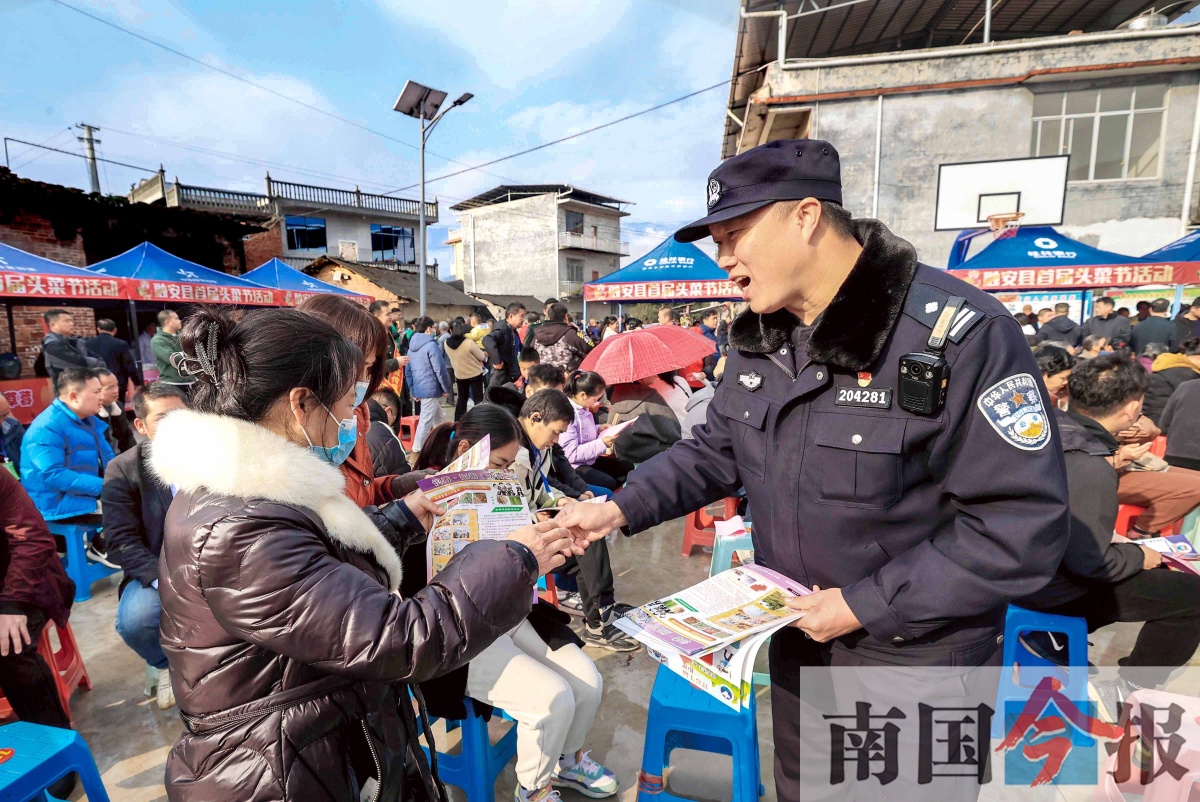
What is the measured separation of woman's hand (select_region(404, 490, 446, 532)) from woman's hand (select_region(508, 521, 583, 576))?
0.35m

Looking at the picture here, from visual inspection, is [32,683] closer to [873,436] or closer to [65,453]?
[65,453]

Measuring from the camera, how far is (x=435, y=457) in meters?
2.76

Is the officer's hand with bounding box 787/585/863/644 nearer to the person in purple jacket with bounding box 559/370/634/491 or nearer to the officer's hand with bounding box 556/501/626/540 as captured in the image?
the officer's hand with bounding box 556/501/626/540

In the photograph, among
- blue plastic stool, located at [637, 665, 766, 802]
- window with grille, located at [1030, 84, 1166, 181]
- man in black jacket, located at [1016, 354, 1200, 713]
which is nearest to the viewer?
blue plastic stool, located at [637, 665, 766, 802]

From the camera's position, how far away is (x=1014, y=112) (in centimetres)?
1255

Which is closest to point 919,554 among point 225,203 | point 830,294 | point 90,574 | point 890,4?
point 830,294

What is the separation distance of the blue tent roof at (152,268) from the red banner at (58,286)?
1.16 feet

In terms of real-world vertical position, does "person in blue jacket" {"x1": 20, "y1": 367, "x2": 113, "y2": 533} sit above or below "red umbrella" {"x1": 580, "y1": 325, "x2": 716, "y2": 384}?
below

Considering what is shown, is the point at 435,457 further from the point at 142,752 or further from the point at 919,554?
the point at 919,554

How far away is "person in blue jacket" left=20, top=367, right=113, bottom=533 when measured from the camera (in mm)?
3428

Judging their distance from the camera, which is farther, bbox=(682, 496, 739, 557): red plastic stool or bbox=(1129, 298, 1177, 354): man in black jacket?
bbox=(1129, 298, 1177, 354): man in black jacket

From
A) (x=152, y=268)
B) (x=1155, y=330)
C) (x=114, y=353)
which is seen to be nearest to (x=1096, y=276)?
(x=1155, y=330)

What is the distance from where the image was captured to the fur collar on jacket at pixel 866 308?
131 centimetres

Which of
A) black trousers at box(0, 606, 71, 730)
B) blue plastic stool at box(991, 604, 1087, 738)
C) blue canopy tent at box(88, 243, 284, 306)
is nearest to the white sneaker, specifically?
black trousers at box(0, 606, 71, 730)
